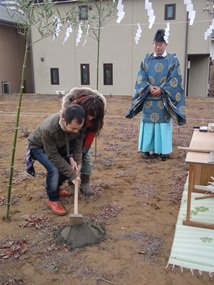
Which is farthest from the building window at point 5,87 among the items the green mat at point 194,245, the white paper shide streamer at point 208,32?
the green mat at point 194,245

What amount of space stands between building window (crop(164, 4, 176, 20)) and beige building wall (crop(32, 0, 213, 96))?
11 centimetres

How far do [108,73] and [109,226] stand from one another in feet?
31.4

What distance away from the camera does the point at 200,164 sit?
2.22 meters

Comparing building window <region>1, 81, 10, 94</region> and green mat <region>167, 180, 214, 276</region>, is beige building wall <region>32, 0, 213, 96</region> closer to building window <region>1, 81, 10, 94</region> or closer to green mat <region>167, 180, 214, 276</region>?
building window <region>1, 81, 10, 94</region>

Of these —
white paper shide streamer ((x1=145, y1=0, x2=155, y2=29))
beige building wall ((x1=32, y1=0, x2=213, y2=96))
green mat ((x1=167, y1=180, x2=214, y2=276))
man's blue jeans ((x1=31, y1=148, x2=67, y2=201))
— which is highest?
white paper shide streamer ((x1=145, y1=0, x2=155, y2=29))

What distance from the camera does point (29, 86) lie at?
1354cm

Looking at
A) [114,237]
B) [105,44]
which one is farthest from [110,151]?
[105,44]

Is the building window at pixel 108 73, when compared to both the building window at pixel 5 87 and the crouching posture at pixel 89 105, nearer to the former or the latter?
the building window at pixel 5 87

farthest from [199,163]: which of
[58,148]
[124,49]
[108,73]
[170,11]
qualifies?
[108,73]

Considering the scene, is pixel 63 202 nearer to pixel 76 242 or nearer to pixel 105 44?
pixel 76 242

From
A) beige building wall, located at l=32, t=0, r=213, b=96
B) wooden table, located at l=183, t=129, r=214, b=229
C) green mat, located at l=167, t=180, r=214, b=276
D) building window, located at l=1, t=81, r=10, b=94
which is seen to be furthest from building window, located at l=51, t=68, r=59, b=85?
green mat, located at l=167, t=180, r=214, b=276

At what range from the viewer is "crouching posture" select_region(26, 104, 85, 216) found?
2.18 meters

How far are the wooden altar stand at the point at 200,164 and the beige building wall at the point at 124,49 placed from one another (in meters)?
7.93

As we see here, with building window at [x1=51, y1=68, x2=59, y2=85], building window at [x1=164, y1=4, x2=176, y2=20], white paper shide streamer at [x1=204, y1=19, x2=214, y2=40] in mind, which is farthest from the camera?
building window at [x1=51, y1=68, x2=59, y2=85]
